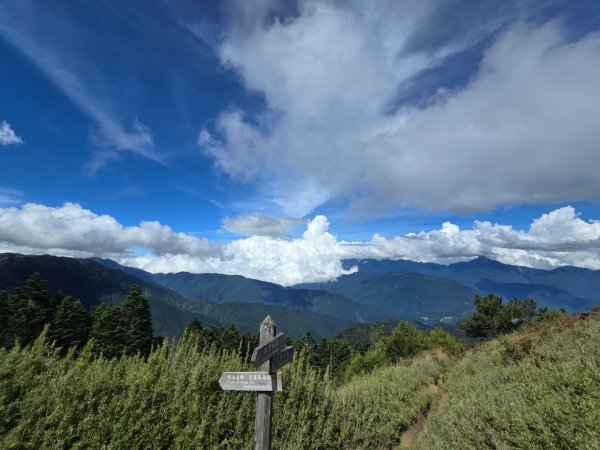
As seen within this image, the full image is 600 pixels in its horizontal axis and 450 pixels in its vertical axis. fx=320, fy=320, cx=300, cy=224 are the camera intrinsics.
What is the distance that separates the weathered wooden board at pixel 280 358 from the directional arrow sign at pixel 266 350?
0.10 m

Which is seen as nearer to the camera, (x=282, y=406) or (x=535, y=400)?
(x=535, y=400)

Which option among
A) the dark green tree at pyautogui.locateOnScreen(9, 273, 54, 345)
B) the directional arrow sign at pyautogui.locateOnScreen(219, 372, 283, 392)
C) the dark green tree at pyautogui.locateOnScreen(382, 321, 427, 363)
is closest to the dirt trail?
the directional arrow sign at pyautogui.locateOnScreen(219, 372, 283, 392)

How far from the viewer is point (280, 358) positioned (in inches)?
231

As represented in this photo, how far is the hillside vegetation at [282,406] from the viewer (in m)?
6.02

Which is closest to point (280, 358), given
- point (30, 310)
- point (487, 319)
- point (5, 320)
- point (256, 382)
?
point (256, 382)

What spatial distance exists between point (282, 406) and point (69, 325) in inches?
1828

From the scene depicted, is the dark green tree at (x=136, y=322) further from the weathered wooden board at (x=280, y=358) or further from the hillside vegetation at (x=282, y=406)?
the weathered wooden board at (x=280, y=358)

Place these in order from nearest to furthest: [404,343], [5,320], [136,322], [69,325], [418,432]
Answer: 1. [418,432]
2. [404,343]
3. [5,320]
4. [69,325]
5. [136,322]

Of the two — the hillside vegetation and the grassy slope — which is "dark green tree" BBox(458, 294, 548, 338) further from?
the grassy slope

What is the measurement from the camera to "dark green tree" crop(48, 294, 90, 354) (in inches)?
1646

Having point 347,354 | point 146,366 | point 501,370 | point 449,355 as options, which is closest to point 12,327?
point 146,366

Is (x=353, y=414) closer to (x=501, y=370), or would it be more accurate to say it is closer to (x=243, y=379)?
(x=501, y=370)

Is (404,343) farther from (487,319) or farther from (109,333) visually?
(109,333)

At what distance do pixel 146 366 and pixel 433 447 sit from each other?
7800mm
